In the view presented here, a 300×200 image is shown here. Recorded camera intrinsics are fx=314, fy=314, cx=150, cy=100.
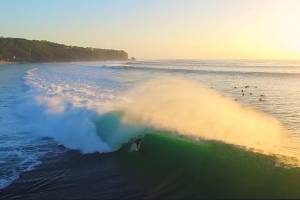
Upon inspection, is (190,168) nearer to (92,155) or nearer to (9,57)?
(92,155)

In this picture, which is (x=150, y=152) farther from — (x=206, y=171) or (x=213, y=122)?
(x=213, y=122)

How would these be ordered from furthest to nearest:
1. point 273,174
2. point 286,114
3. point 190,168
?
point 286,114 < point 190,168 < point 273,174

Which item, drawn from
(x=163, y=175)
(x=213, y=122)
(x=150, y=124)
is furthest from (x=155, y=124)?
(x=163, y=175)

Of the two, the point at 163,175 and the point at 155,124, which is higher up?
the point at 155,124

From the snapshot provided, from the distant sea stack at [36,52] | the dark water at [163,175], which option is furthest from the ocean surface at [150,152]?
the distant sea stack at [36,52]

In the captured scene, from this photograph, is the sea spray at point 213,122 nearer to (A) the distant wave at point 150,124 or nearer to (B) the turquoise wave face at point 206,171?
(A) the distant wave at point 150,124

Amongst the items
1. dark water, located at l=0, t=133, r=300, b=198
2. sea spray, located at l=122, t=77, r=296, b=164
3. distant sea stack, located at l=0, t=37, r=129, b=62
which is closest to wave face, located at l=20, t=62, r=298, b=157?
sea spray, located at l=122, t=77, r=296, b=164

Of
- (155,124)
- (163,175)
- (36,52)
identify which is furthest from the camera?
(36,52)

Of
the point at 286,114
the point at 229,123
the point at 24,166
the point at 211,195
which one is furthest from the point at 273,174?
the point at 286,114
